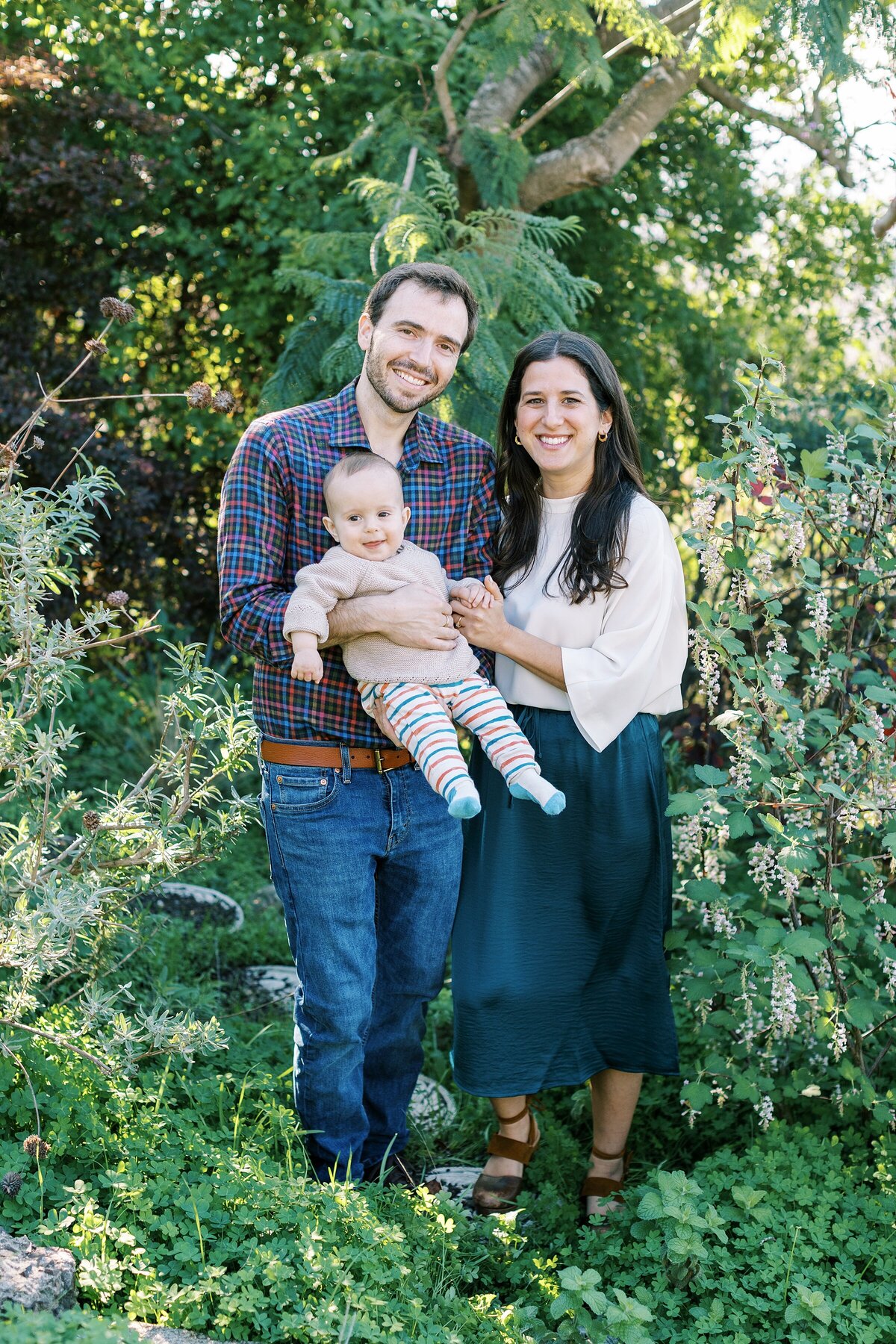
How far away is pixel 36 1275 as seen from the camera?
2.04 m

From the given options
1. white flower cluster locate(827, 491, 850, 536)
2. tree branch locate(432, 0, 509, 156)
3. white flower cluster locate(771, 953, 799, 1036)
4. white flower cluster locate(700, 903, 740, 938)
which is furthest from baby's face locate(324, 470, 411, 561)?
tree branch locate(432, 0, 509, 156)

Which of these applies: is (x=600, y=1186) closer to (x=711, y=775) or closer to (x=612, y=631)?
(x=711, y=775)

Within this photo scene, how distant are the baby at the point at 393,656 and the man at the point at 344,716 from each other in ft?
0.18

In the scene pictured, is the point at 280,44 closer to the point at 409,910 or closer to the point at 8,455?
the point at 8,455

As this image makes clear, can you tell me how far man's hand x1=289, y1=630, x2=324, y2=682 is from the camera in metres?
2.47

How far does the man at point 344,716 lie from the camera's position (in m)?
2.63

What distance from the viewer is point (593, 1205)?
3.01 metres

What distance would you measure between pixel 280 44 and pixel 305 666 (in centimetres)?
513

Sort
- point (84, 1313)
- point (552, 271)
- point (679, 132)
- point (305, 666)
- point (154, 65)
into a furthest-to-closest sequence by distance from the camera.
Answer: point (679, 132) → point (154, 65) → point (552, 271) → point (305, 666) → point (84, 1313)

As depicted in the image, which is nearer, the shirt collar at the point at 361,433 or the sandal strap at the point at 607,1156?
the shirt collar at the point at 361,433

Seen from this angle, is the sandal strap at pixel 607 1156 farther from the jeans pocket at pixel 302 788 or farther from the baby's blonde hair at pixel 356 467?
the baby's blonde hair at pixel 356 467

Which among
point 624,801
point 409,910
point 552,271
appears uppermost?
point 552,271

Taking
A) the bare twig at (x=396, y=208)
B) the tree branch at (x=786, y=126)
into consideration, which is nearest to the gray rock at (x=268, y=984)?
the bare twig at (x=396, y=208)

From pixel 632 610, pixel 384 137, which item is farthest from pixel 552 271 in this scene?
pixel 632 610
